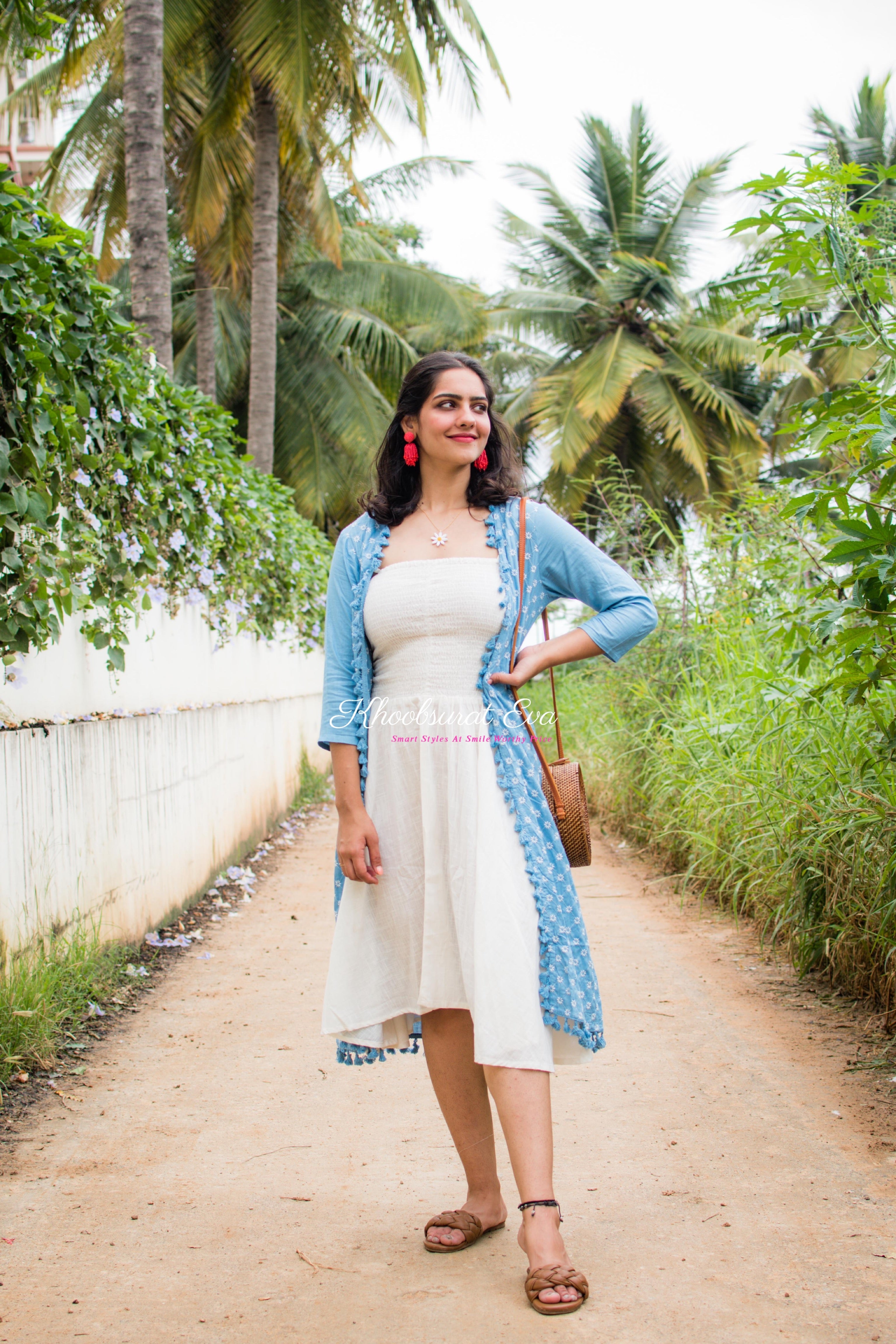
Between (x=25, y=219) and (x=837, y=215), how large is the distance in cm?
251

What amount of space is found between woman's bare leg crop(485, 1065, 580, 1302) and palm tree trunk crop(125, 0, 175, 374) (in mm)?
6319

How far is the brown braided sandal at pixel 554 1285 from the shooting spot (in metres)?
2.21

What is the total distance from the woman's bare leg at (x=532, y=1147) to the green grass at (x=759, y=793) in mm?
1791

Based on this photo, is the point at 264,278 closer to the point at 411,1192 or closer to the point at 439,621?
the point at 439,621

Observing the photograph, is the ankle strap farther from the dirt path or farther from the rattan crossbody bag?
the rattan crossbody bag

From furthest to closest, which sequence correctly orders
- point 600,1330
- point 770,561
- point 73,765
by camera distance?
point 73,765, point 770,561, point 600,1330

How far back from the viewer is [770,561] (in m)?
3.90

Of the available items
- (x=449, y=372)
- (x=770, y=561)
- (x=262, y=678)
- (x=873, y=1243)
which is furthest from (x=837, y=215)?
(x=262, y=678)

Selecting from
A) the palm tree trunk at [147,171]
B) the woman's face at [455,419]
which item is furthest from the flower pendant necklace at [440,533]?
the palm tree trunk at [147,171]

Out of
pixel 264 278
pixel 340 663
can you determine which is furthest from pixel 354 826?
pixel 264 278

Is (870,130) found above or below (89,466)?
above

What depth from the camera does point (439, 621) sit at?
8.43 ft

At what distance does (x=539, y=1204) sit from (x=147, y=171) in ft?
24.6

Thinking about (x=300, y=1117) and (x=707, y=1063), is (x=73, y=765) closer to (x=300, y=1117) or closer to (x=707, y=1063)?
(x=300, y=1117)
